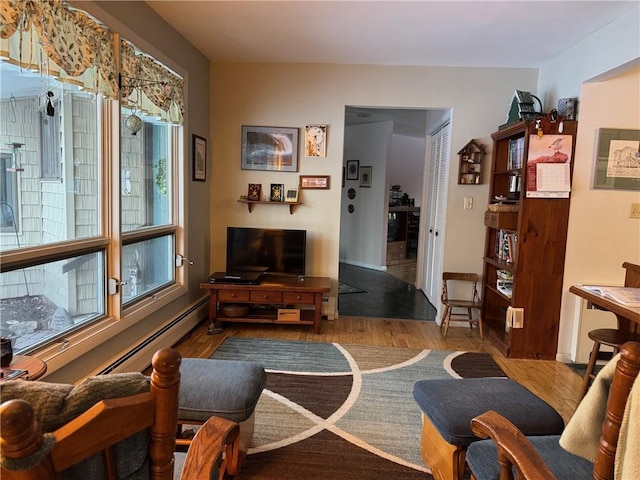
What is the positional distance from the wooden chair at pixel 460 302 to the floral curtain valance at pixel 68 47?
2.98 metres

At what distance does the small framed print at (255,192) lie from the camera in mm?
4109

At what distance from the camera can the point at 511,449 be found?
1145mm

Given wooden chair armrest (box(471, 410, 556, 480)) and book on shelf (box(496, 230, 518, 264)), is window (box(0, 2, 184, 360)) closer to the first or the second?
wooden chair armrest (box(471, 410, 556, 480))

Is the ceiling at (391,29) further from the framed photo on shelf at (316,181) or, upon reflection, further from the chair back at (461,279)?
the chair back at (461,279)

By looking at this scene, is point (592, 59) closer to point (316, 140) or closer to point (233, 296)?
point (316, 140)

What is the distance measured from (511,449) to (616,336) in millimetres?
1822

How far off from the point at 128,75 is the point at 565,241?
10.9ft

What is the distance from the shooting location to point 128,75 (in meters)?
2.53

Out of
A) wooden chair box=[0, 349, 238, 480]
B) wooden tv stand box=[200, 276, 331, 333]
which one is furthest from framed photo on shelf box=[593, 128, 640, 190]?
wooden chair box=[0, 349, 238, 480]

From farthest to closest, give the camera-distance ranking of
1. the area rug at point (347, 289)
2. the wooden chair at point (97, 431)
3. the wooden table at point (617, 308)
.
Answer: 1. the area rug at point (347, 289)
2. the wooden table at point (617, 308)
3. the wooden chair at point (97, 431)

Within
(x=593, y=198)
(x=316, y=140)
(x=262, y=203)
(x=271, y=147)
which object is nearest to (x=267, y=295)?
(x=262, y=203)

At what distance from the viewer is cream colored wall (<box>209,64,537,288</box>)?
3947mm

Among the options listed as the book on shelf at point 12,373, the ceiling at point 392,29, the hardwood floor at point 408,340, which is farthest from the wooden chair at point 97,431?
the ceiling at point 392,29

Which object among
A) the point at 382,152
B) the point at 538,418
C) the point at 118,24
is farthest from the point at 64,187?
the point at 382,152
